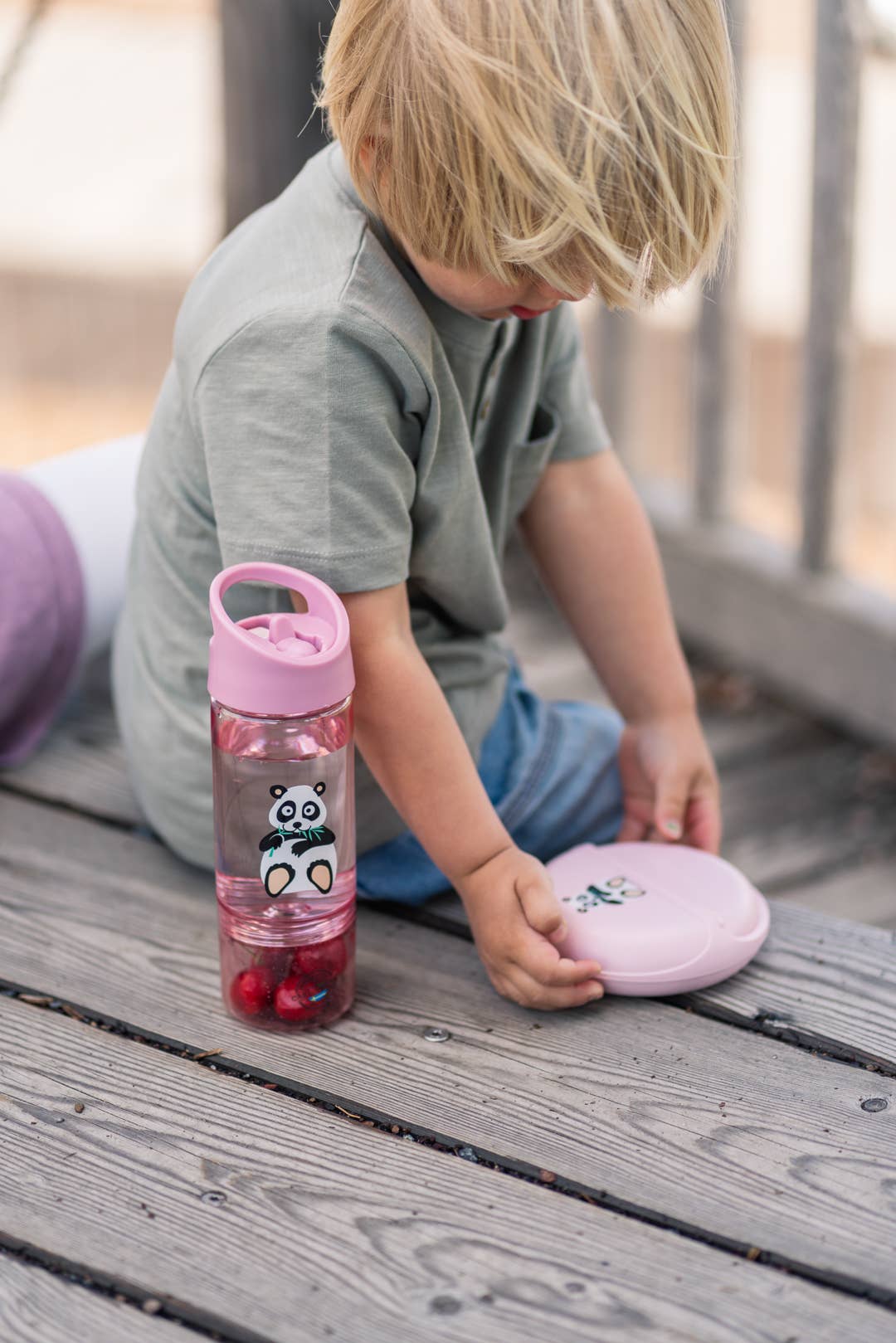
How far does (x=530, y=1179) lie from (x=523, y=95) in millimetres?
649

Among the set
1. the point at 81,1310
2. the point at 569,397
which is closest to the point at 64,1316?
the point at 81,1310

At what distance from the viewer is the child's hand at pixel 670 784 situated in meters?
1.28

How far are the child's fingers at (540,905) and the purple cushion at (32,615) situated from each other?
60cm

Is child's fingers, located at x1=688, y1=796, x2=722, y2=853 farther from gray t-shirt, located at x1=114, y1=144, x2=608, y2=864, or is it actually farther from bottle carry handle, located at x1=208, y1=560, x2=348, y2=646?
bottle carry handle, located at x1=208, y1=560, x2=348, y2=646

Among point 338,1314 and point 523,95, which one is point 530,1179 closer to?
point 338,1314

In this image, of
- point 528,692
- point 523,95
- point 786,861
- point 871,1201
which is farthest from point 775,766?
point 523,95

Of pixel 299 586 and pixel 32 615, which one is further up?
pixel 299 586

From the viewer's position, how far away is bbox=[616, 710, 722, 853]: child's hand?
1.28 meters

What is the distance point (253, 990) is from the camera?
3.39 feet

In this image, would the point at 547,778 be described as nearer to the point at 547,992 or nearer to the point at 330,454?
the point at 547,992

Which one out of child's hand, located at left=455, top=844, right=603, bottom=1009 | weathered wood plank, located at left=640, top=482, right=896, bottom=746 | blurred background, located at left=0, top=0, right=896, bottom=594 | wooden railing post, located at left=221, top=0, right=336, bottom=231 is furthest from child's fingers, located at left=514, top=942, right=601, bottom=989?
blurred background, located at left=0, top=0, right=896, bottom=594

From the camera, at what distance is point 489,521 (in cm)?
124

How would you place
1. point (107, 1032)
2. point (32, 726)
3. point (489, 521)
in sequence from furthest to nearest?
point (32, 726) < point (489, 521) < point (107, 1032)

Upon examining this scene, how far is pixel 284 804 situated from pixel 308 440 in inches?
9.6
